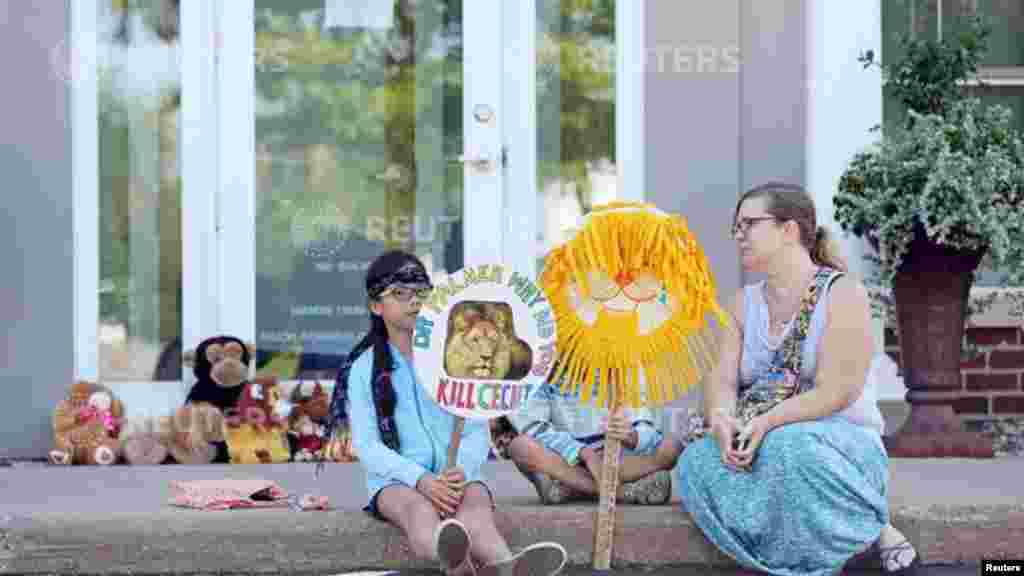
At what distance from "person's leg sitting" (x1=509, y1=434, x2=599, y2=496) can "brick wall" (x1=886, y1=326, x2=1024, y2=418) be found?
249cm

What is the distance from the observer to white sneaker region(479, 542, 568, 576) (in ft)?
15.3

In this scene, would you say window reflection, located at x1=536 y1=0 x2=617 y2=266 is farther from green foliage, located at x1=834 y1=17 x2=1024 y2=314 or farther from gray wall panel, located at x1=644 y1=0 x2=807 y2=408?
green foliage, located at x1=834 y1=17 x2=1024 y2=314

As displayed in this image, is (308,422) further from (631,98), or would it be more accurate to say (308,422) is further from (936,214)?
(936,214)

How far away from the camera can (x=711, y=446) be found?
5.08 m

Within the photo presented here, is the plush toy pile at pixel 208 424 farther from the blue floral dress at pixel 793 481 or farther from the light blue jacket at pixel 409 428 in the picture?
the blue floral dress at pixel 793 481

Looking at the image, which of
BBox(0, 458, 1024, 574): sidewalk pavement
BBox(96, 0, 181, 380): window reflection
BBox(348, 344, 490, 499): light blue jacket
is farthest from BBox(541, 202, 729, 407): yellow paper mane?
BBox(96, 0, 181, 380): window reflection

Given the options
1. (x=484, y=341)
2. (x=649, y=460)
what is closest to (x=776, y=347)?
(x=649, y=460)

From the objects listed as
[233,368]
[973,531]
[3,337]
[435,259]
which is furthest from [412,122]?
[973,531]

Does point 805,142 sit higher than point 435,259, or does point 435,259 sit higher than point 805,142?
point 805,142

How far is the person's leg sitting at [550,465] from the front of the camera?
529 cm

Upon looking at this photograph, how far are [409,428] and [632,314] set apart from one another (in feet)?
2.34

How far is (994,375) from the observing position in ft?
23.9

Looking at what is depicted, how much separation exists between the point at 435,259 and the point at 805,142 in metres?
1.55

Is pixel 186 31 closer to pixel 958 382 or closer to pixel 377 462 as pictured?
pixel 377 462
